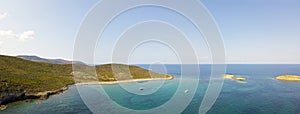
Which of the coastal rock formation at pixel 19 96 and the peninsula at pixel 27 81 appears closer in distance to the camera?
the coastal rock formation at pixel 19 96

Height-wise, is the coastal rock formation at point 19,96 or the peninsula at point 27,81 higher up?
the peninsula at point 27,81

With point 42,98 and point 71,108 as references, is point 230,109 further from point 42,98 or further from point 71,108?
point 42,98

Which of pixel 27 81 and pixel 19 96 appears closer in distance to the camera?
pixel 19 96

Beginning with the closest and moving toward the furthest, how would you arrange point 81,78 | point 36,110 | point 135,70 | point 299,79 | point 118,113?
point 118,113 < point 36,110 < point 81,78 < point 299,79 < point 135,70

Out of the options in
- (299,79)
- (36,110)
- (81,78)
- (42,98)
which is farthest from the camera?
(299,79)

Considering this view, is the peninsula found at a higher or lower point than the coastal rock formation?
higher

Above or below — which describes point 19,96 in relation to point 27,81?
below

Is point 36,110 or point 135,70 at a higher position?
point 135,70

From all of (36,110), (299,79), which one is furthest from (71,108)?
(299,79)

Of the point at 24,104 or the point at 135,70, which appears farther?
→ the point at 135,70

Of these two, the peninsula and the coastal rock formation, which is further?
the peninsula
